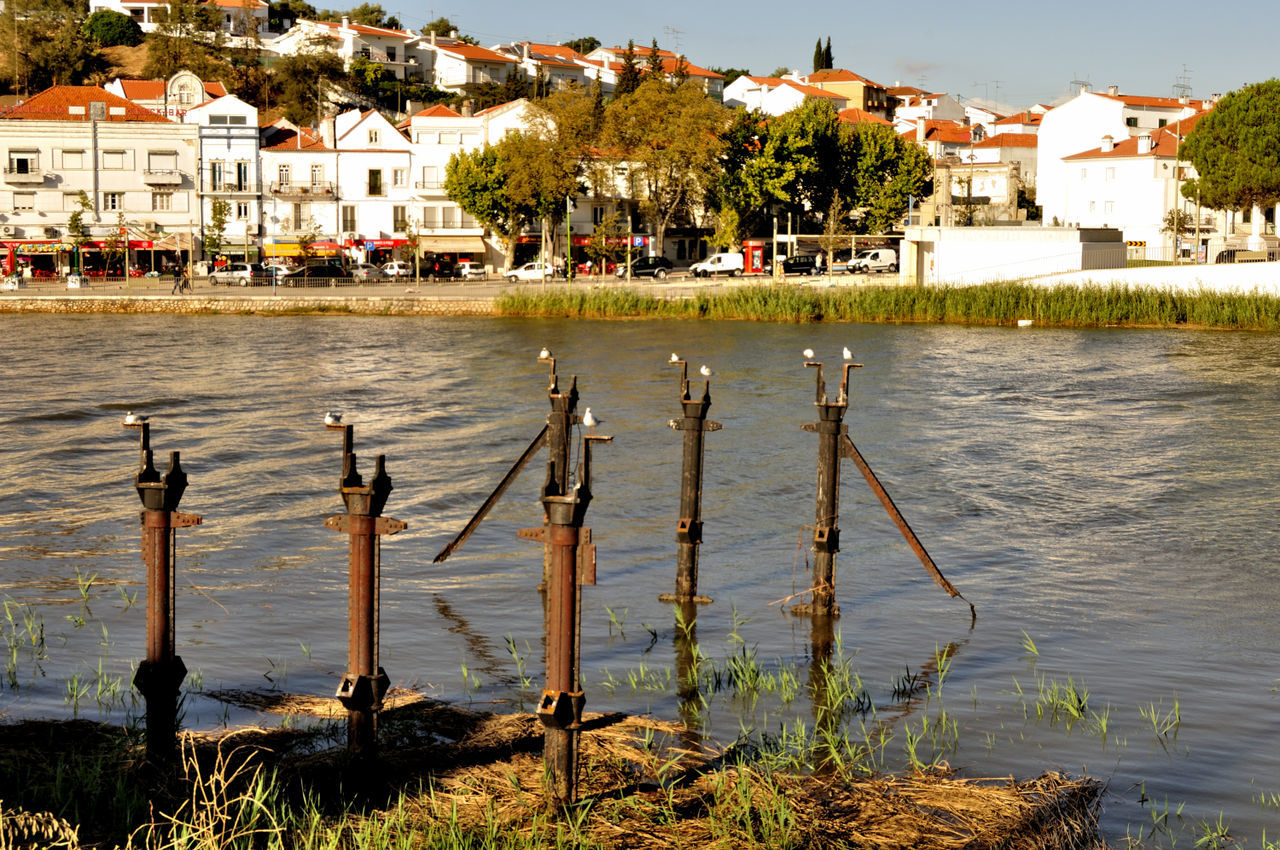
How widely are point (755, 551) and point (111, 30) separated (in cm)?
11470

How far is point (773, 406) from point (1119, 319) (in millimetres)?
19759

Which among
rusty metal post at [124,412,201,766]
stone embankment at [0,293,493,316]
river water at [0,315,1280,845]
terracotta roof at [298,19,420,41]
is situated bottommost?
river water at [0,315,1280,845]

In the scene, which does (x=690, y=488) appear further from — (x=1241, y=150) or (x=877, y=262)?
(x=877, y=262)

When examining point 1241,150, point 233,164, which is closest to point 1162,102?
point 1241,150

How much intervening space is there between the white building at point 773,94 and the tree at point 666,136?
35.9 metres

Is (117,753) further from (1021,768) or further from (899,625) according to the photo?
(899,625)

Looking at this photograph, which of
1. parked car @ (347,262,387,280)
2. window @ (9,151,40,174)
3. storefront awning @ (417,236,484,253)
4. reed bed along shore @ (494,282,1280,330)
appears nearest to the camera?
reed bed along shore @ (494,282,1280,330)

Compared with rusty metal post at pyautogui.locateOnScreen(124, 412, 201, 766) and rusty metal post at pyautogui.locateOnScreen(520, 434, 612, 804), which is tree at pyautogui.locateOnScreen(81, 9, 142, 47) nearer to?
rusty metal post at pyautogui.locateOnScreen(124, 412, 201, 766)

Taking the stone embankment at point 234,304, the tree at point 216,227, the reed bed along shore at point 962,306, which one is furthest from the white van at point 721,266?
the tree at point 216,227

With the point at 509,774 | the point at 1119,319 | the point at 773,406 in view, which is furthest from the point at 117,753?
the point at 1119,319

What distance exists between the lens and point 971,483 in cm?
1828

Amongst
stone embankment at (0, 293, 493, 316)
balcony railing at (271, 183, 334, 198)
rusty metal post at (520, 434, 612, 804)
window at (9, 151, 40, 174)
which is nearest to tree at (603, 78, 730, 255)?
balcony railing at (271, 183, 334, 198)

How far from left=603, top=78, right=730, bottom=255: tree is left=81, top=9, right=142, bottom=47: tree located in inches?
2423

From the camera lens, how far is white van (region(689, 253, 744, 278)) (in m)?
68.9
